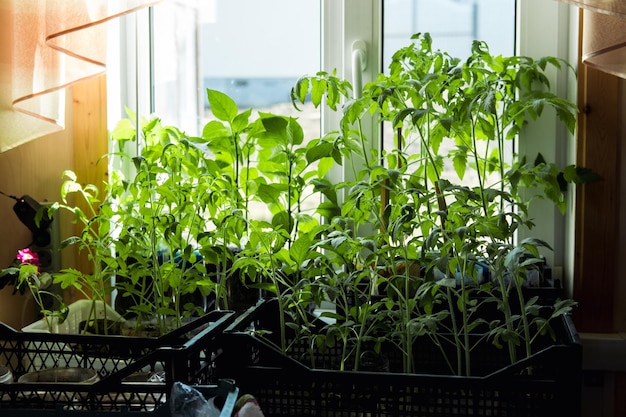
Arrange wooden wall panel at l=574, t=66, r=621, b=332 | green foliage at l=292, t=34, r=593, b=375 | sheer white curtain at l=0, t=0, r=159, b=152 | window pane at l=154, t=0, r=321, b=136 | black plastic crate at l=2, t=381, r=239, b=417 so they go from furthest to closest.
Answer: window pane at l=154, t=0, r=321, b=136, wooden wall panel at l=574, t=66, r=621, b=332, sheer white curtain at l=0, t=0, r=159, b=152, green foliage at l=292, t=34, r=593, b=375, black plastic crate at l=2, t=381, r=239, b=417

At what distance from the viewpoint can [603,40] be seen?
1.56m

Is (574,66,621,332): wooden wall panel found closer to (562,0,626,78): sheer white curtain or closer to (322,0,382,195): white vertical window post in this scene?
(562,0,626,78): sheer white curtain

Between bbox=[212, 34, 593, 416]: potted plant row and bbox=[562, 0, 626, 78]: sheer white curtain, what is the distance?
0.36 feet

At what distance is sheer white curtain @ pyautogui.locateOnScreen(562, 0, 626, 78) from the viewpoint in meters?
1.53

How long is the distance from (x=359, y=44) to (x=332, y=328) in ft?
2.46

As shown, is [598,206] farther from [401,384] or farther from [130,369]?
[130,369]

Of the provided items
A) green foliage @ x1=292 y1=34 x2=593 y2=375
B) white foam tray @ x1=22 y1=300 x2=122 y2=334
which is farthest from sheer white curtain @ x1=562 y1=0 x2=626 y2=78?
white foam tray @ x1=22 y1=300 x2=122 y2=334

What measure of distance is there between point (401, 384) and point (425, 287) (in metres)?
0.23

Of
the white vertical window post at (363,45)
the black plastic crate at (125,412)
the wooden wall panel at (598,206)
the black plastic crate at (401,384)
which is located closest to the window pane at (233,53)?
the white vertical window post at (363,45)

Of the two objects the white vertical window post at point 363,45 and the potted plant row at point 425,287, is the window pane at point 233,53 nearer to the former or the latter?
the white vertical window post at point 363,45

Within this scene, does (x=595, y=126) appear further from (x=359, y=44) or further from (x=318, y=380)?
(x=318, y=380)

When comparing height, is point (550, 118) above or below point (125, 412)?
above

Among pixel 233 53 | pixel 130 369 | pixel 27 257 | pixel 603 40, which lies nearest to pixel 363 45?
pixel 233 53

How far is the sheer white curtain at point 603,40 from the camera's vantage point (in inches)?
60.2
